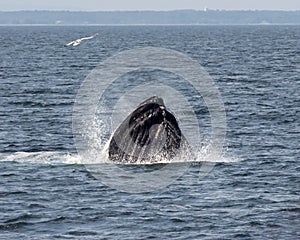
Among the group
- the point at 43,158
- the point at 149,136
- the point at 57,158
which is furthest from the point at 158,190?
the point at 43,158

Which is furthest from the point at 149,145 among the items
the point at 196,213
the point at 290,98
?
the point at 290,98

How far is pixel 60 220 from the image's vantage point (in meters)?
25.5

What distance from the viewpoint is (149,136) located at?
1189 inches

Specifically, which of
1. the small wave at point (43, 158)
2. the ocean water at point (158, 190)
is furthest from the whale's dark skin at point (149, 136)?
the small wave at point (43, 158)

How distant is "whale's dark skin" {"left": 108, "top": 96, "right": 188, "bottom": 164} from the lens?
97.7ft

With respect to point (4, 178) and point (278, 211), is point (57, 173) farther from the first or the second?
point (278, 211)

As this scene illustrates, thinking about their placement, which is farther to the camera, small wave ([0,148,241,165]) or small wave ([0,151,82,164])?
small wave ([0,151,82,164])

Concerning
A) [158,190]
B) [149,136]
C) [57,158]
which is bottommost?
[57,158]

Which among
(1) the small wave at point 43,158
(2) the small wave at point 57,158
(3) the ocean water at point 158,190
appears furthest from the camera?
(1) the small wave at point 43,158

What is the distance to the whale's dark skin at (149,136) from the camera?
29766mm

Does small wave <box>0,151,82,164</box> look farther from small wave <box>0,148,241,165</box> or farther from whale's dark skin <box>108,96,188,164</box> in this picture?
whale's dark skin <box>108,96,188,164</box>

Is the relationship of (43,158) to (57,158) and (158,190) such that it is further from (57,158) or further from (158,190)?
(158,190)

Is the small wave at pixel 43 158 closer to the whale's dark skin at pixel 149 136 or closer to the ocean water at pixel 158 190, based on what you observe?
the ocean water at pixel 158 190

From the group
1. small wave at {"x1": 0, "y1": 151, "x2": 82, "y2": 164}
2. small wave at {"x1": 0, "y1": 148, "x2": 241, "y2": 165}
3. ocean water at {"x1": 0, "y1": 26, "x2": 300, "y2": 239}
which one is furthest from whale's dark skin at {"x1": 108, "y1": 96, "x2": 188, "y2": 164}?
small wave at {"x1": 0, "y1": 151, "x2": 82, "y2": 164}
